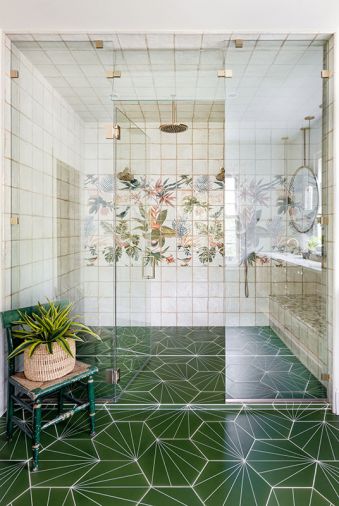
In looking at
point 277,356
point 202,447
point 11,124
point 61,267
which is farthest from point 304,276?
point 11,124

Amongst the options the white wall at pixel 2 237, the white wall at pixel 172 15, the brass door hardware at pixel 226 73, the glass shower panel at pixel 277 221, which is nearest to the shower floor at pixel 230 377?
the glass shower panel at pixel 277 221

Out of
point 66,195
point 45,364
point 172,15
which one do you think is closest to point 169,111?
point 172,15

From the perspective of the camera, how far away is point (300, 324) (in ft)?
7.81

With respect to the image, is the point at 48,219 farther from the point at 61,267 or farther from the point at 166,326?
the point at 166,326

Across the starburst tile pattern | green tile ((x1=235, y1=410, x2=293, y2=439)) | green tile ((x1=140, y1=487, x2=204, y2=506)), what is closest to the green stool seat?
the starburst tile pattern

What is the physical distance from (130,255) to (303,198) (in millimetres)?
1377

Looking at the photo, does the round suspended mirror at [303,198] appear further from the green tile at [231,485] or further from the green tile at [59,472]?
the green tile at [59,472]

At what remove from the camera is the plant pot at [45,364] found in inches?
73.4

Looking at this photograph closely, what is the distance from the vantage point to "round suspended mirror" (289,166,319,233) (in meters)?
2.34

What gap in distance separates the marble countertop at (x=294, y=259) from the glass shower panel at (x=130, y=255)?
40.2 inches

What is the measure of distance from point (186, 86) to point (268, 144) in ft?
2.97

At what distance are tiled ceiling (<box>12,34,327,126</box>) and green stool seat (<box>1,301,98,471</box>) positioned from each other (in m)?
1.67

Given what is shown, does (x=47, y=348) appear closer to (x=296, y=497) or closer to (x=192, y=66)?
(x=296, y=497)

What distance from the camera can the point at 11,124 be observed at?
2318 millimetres
